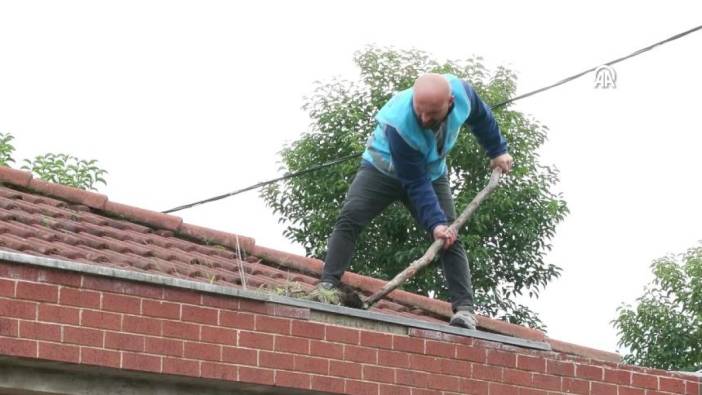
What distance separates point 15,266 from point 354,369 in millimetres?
2054

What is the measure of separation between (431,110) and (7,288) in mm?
2595

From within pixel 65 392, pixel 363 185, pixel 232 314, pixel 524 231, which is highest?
pixel 524 231

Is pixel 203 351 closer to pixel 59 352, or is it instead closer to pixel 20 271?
pixel 59 352

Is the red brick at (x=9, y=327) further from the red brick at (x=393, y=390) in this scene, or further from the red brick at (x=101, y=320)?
the red brick at (x=393, y=390)

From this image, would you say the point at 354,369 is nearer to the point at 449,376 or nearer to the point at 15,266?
the point at 449,376

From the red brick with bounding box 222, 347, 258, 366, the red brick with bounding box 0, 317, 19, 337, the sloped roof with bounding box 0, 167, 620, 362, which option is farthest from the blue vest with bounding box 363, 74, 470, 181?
the red brick with bounding box 0, 317, 19, 337

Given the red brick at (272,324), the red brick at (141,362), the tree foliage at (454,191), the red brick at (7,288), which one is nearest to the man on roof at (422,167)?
the red brick at (272,324)

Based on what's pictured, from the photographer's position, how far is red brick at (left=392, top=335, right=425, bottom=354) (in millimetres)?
8156

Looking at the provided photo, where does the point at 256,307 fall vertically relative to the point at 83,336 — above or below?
above

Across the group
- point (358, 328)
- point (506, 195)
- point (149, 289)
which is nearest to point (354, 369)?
point (358, 328)

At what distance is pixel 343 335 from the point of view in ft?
25.9

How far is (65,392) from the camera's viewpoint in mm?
6918

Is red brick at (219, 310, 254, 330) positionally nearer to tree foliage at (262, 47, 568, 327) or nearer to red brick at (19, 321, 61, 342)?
red brick at (19, 321, 61, 342)

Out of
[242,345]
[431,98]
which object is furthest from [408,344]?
[431,98]
